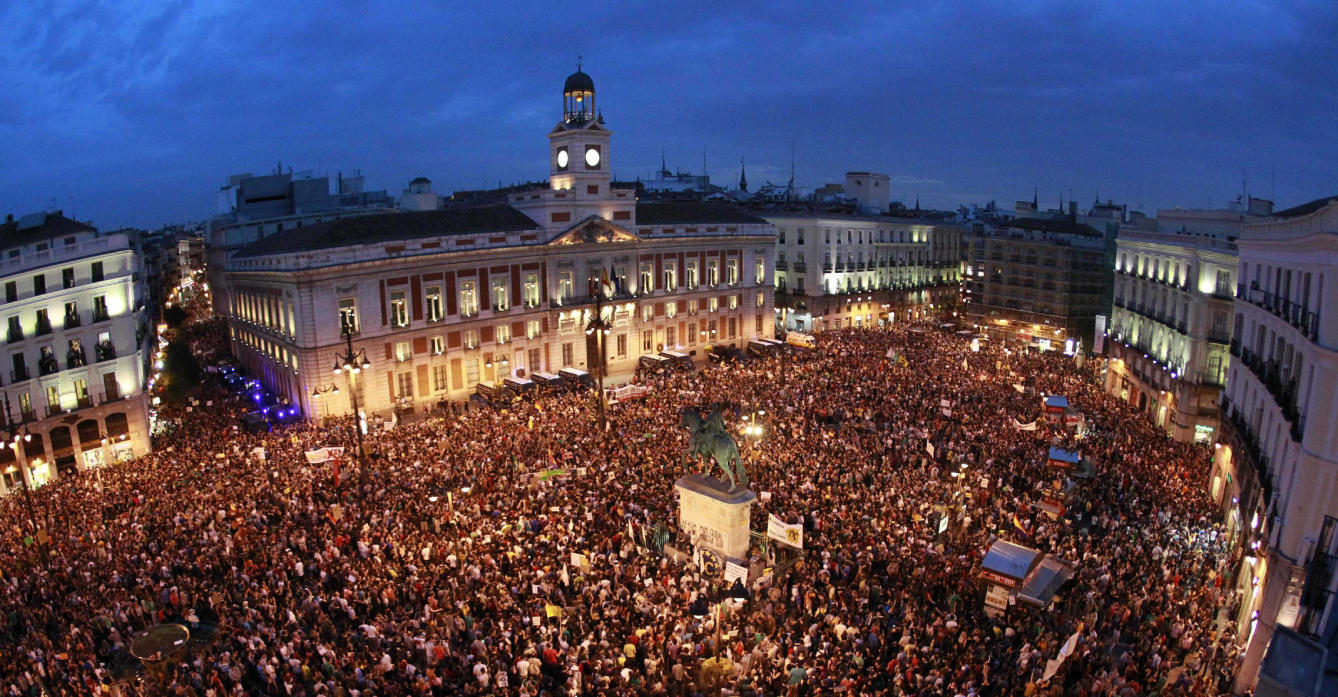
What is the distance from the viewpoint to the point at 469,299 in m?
45.5

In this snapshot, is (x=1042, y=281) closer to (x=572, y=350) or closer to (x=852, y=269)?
(x=852, y=269)

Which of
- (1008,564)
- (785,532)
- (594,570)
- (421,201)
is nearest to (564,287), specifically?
(421,201)

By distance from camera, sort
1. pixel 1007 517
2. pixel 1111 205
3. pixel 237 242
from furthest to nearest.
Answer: pixel 1111 205 < pixel 237 242 < pixel 1007 517

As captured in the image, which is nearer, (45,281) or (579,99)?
(45,281)

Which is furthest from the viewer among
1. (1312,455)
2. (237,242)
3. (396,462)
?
(237,242)

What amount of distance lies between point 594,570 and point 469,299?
29.4 metres

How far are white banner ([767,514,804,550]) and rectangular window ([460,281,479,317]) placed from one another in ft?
96.8

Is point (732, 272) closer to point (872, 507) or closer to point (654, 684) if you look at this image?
point (872, 507)

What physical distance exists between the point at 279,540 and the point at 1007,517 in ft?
65.7

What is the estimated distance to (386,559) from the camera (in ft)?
66.5

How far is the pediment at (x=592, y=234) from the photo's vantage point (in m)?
49.1

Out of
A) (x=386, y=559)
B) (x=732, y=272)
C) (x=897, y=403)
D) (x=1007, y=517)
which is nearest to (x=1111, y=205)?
(x=732, y=272)


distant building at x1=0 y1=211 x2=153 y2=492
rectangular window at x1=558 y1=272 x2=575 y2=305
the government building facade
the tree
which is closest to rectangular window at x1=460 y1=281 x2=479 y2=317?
the government building facade

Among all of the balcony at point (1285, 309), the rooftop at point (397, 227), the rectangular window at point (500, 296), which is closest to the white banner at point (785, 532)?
the balcony at point (1285, 309)
